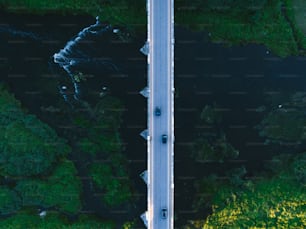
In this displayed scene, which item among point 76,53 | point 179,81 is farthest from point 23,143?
point 179,81

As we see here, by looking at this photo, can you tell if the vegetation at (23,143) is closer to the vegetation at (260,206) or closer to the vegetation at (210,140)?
the vegetation at (210,140)

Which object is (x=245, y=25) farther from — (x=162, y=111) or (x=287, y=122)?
(x=162, y=111)

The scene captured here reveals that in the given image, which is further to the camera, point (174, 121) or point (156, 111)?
point (174, 121)

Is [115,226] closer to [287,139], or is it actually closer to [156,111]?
[156,111]

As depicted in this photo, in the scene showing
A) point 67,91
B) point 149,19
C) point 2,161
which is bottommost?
point 2,161

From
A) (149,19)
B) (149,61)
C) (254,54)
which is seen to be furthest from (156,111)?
(254,54)

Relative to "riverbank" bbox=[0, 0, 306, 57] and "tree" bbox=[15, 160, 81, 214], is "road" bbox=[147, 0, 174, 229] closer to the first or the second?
"riverbank" bbox=[0, 0, 306, 57]

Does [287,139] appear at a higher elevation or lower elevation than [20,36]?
lower
